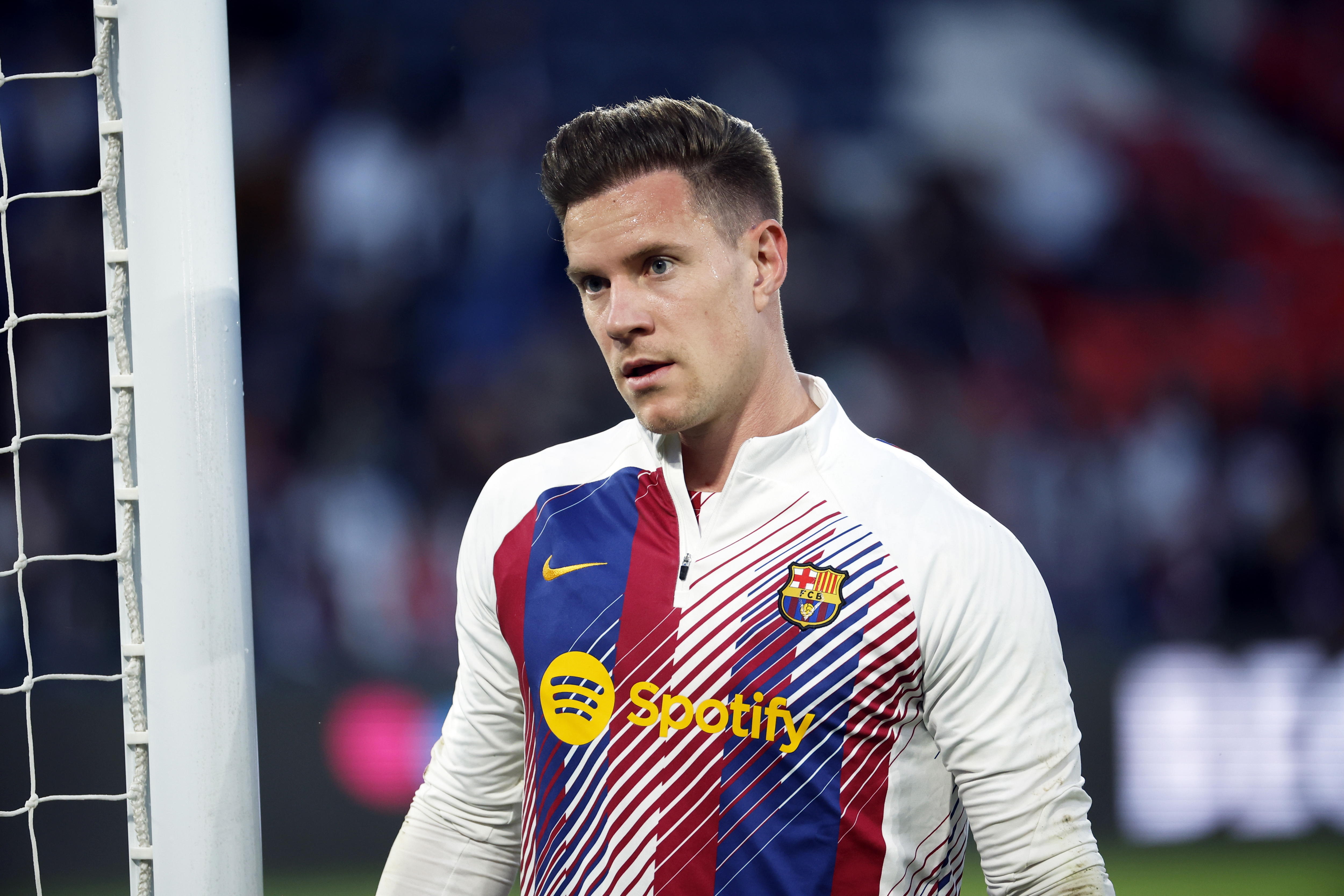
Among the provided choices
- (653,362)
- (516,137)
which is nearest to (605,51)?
(516,137)

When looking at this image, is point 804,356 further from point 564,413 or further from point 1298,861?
point 1298,861

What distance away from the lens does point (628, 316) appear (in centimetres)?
171

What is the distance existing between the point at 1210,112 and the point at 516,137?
437 cm

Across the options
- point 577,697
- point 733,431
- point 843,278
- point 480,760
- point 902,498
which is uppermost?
point 843,278

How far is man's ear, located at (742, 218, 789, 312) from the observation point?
1835 mm

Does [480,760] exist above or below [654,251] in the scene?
below

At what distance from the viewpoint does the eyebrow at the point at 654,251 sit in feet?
5.63

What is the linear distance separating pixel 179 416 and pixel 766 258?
2.82 feet

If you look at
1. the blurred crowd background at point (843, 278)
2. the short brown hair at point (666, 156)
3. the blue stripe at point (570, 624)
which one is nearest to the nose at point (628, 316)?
the short brown hair at point (666, 156)

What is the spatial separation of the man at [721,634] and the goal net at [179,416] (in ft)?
1.20

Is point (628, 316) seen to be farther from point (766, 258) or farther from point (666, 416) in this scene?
point (766, 258)

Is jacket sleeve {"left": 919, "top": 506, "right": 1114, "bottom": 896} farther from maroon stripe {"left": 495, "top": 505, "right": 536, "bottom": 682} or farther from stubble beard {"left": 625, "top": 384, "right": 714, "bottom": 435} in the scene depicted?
maroon stripe {"left": 495, "top": 505, "right": 536, "bottom": 682}

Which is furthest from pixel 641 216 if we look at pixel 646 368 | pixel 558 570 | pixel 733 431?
pixel 558 570

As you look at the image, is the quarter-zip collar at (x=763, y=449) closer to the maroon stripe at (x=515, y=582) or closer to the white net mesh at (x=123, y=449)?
the maroon stripe at (x=515, y=582)
